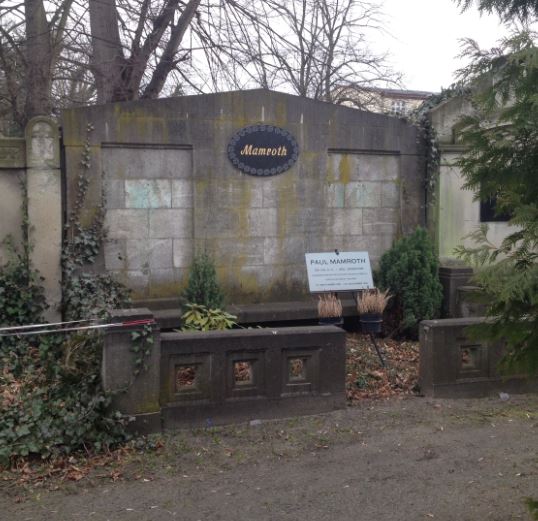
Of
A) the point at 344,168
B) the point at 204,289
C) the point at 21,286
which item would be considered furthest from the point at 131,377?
the point at 344,168

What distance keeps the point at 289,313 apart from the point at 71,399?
12.2 ft

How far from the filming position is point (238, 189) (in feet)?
29.7

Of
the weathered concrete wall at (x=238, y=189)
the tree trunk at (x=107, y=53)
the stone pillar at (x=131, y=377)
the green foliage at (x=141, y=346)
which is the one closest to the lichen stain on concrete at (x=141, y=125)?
the weathered concrete wall at (x=238, y=189)

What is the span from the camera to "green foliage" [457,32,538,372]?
3.06m

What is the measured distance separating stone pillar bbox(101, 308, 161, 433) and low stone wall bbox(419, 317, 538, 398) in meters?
2.76

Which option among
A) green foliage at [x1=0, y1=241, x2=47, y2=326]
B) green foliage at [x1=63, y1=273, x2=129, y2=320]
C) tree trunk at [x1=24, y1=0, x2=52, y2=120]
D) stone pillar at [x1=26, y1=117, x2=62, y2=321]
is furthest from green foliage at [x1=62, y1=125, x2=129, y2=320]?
tree trunk at [x1=24, y1=0, x2=52, y2=120]

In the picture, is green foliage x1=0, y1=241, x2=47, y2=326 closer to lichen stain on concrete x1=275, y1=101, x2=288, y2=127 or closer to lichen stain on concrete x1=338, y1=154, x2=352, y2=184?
lichen stain on concrete x1=275, y1=101, x2=288, y2=127

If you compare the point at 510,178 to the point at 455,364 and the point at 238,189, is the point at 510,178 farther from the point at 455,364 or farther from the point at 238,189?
the point at 238,189

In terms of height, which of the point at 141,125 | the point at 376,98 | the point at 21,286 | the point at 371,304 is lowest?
the point at 371,304

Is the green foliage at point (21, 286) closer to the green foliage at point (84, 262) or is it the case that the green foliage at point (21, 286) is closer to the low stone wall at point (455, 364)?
the green foliage at point (84, 262)

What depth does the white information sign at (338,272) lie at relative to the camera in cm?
833

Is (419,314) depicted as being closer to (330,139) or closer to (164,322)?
(330,139)

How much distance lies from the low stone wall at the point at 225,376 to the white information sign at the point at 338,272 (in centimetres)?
173

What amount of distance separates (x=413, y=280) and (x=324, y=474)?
443cm
